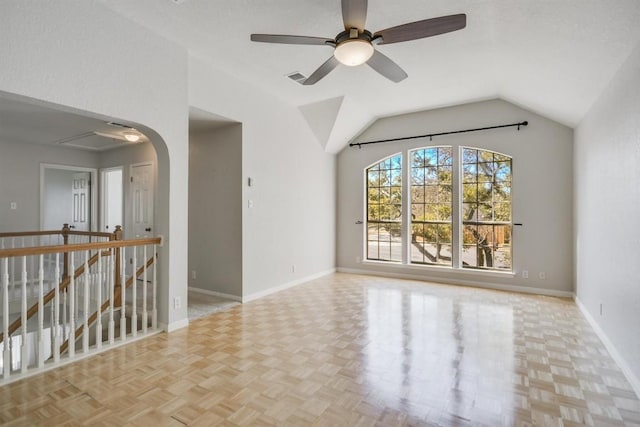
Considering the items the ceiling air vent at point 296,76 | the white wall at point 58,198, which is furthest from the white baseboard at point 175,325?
the white wall at point 58,198

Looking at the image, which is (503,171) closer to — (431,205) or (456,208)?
(456,208)

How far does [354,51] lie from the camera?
7.86ft

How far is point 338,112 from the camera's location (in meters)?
5.05

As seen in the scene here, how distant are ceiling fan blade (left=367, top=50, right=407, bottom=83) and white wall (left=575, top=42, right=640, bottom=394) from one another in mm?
1665

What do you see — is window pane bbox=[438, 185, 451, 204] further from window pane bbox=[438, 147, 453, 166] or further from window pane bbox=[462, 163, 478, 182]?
window pane bbox=[438, 147, 453, 166]

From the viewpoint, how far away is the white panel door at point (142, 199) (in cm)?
544

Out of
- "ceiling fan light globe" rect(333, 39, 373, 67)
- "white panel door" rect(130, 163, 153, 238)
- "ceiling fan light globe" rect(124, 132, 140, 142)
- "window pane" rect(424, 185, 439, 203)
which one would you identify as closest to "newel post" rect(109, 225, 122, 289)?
"white panel door" rect(130, 163, 153, 238)

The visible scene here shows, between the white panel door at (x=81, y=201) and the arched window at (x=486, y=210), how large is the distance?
23.2 feet

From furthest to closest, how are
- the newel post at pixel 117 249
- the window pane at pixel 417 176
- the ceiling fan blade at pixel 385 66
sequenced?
Result: the window pane at pixel 417 176
the newel post at pixel 117 249
the ceiling fan blade at pixel 385 66

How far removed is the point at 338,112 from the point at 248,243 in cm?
247

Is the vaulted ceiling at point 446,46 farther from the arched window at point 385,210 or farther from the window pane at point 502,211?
the arched window at point 385,210

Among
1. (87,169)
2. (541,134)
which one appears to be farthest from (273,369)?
(87,169)

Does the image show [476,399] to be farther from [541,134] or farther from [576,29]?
[541,134]

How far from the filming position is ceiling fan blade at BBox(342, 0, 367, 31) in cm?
204
